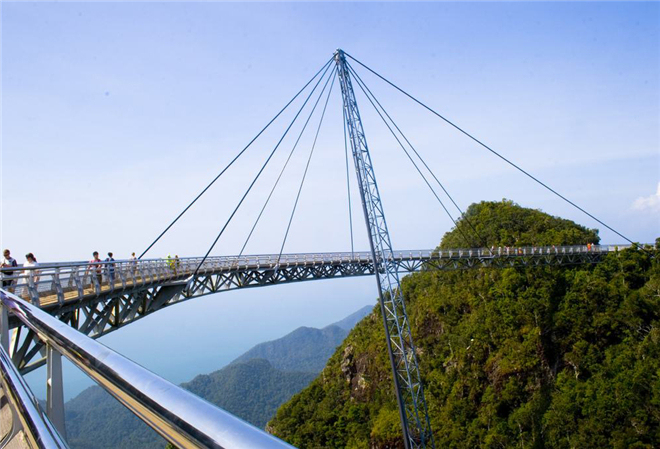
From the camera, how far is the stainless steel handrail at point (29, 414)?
47.4 inches

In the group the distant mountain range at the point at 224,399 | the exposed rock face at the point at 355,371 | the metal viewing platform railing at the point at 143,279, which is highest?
the metal viewing platform railing at the point at 143,279

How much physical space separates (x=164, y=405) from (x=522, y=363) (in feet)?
143

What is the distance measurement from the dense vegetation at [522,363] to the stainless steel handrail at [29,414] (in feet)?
124

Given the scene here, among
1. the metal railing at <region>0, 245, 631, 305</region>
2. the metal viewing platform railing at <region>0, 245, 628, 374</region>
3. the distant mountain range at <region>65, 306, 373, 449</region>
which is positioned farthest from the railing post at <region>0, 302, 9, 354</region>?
the distant mountain range at <region>65, 306, 373, 449</region>

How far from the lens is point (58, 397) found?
1.72 metres

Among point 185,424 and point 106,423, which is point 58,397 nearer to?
point 185,424

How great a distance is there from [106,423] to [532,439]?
351 feet

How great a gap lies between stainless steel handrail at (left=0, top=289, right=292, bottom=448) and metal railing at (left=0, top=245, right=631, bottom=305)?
23.6 feet

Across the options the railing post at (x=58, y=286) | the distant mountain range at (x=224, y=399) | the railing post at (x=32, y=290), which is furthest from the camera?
the distant mountain range at (x=224, y=399)

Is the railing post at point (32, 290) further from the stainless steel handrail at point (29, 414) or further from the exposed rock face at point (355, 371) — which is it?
the exposed rock face at point (355, 371)

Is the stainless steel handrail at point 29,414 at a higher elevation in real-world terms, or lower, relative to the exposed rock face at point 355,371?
higher

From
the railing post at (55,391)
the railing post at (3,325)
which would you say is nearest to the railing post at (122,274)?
the railing post at (3,325)

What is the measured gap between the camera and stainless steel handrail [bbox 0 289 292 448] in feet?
2.71

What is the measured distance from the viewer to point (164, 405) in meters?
0.99
